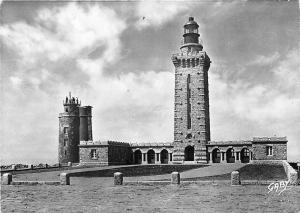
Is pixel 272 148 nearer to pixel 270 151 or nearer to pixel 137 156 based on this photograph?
pixel 270 151

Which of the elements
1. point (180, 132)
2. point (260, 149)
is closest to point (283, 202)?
point (260, 149)

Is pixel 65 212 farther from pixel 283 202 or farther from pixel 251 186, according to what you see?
pixel 251 186

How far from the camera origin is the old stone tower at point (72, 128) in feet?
201

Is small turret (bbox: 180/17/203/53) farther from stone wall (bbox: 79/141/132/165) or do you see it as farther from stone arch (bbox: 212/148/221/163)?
stone wall (bbox: 79/141/132/165)

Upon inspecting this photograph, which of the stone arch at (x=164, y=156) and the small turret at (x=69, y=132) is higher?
the small turret at (x=69, y=132)

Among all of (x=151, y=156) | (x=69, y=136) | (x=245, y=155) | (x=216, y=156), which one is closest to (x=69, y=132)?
(x=69, y=136)

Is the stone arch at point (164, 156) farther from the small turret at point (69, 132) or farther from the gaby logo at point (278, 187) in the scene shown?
the gaby logo at point (278, 187)

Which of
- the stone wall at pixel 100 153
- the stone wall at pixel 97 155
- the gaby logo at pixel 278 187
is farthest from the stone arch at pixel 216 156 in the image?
the gaby logo at pixel 278 187

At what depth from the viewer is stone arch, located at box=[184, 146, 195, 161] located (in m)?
56.8

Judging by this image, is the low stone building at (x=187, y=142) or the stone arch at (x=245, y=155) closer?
the low stone building at (x=187, y=142)

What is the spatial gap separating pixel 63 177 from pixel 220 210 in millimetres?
11349

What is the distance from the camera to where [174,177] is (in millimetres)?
20906

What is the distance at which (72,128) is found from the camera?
62281 mm

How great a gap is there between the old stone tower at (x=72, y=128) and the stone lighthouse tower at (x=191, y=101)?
14.7 m
